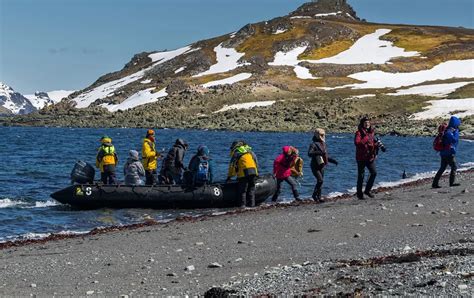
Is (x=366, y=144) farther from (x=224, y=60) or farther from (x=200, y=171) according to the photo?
(x=224, y=60)

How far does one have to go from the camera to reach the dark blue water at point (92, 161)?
63.9 ft

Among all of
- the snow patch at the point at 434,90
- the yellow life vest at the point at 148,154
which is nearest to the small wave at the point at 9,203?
the yellow life vest at the point at 148,154

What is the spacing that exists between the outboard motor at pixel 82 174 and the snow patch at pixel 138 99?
74287 millimetres

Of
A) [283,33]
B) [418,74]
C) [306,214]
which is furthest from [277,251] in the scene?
[283,33]

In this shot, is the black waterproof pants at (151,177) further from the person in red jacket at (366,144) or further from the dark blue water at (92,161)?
the person in red jacket at (366,144)

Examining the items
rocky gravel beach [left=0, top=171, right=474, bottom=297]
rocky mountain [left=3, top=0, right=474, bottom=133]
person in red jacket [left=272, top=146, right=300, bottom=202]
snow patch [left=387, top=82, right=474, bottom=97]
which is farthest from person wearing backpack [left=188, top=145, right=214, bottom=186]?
snow patch [left=387, top=82, right=474, bottom=97]

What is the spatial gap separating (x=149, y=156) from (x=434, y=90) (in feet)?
213

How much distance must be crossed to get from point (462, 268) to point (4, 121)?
105247 millimetres

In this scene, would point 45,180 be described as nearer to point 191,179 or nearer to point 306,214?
point 191,179

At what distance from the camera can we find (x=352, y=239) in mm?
13094

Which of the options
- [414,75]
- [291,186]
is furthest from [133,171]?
[414,75]

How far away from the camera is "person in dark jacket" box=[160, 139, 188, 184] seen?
71.3 feet

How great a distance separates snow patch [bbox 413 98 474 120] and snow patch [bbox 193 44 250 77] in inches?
1726

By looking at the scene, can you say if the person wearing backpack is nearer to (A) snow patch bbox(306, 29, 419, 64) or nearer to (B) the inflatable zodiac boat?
(B) the inflatable zodiac boat
